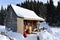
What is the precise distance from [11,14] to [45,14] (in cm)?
2943

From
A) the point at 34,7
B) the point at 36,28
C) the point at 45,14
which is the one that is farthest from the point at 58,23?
the point at 36,28

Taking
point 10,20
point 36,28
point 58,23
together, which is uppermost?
point 10,20

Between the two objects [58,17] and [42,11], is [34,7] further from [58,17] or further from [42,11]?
[58,17]

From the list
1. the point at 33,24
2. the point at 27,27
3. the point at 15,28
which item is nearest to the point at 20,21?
the point at 15,28

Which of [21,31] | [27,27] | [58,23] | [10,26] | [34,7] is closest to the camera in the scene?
[21,31]

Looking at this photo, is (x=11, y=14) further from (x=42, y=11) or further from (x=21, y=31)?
(x=42, y=11)

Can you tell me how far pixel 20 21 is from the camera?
69.9 ft

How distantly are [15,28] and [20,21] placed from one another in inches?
49.9

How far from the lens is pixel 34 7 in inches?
1969

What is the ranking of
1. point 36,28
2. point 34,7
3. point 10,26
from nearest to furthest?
point 10,26 < point 36,28 < point 34,7

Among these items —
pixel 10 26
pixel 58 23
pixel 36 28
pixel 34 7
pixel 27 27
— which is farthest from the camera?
pixel 34 7

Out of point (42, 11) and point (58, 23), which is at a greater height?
point (42, 11)

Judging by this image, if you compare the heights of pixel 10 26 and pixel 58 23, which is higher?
Result: pixel 10 26

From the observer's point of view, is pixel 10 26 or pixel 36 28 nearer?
pixel 10 26
